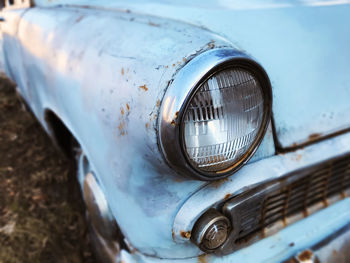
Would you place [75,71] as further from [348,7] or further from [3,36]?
[3,36]

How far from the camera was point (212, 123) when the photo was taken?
2.49 ft

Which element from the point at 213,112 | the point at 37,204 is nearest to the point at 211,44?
the point at 213,112

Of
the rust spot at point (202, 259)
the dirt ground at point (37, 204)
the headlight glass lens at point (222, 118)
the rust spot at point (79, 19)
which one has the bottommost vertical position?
the dirt ground at point (37, 204)

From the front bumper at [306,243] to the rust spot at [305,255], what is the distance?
0.04 feet

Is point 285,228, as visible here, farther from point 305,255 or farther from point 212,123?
point 212,123

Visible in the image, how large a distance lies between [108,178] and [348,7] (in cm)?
107

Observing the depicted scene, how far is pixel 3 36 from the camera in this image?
2.35 meters

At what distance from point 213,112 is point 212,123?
26 mm

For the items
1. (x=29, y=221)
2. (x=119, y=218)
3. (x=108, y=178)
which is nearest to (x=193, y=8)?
(x=108, y=178)

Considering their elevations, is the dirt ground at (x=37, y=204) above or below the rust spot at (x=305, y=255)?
below

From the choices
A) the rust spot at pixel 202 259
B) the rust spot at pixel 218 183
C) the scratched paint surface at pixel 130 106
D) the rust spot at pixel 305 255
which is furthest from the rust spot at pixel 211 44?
the rust spot at pixel 305 255

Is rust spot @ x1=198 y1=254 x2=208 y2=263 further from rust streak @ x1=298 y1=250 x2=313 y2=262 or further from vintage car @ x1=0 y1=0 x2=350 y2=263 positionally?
rust streak @ x1=298 y1=250 x2=313 y2=262

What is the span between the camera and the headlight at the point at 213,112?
709 mm

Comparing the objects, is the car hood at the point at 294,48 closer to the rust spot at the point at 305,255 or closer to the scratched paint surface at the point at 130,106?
the scratched paint surface at the point at 130,106
